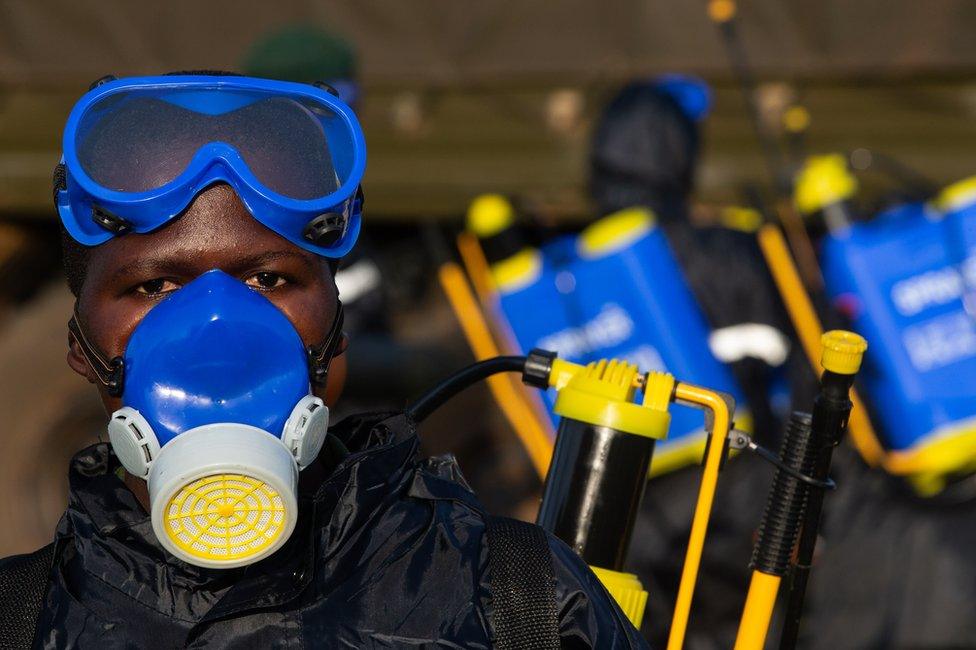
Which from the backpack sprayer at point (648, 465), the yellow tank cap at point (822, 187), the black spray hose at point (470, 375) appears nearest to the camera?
the backpack sprayer at point (648, 465)

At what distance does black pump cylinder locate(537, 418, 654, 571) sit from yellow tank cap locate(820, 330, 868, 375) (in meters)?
0.28

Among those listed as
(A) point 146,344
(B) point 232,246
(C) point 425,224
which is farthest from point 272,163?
(C) point 425,224

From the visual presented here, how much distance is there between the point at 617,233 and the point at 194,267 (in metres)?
2.44

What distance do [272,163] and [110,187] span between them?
213mm

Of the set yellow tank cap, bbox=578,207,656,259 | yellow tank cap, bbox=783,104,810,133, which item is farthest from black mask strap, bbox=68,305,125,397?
yellow tank cap, bbox=783,104,810,133

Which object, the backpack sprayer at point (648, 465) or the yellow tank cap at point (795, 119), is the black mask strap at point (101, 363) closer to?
the backpack sprayer at point (648, 465)

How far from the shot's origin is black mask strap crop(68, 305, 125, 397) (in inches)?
75.5

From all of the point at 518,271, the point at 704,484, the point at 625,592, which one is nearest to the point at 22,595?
the point at 625,592

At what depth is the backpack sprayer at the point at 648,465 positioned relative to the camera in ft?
7.07

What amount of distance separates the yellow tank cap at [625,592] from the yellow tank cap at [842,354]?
42 cm

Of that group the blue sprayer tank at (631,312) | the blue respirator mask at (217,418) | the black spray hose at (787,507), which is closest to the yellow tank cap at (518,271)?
the blue sprayer tank at (631,312)

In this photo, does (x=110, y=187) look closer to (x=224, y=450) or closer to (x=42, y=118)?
(x=224, y=450)

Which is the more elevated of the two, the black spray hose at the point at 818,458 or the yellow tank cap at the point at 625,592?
the black spray hose at the point at 818,458

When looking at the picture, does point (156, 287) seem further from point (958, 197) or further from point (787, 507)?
point (958, 197)
